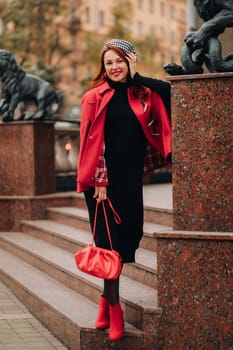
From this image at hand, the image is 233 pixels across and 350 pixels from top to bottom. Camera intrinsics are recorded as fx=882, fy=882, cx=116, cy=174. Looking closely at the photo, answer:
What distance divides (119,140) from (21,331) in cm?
219

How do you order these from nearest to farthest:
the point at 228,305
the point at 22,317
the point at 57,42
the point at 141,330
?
the point at 228,305 < the point at 141,330 < the point at 22,317 < the point at 57,42

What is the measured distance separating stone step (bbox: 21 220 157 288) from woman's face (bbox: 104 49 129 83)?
5.60 feet

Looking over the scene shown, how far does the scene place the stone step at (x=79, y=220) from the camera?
26.7 feet

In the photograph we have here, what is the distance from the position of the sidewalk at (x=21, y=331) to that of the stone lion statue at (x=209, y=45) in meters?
2.47

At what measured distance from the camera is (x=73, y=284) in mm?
7992

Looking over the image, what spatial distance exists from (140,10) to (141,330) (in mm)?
92939

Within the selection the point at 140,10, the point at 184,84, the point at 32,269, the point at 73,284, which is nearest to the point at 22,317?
the point at 73,284

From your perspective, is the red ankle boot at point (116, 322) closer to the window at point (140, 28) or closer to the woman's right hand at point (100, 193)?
the woman's right hand at point (100, 193)

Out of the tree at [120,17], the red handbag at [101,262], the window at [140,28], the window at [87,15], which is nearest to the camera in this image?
the red handbag at [101,262]

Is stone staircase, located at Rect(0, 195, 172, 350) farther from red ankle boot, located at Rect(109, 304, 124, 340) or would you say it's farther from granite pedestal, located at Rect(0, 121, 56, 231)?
granite pedestal, located at Rect(0, 121, 56, 231)

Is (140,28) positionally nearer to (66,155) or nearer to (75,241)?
(66,155)

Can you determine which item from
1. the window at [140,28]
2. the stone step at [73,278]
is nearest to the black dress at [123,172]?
the stone step at [73,278]

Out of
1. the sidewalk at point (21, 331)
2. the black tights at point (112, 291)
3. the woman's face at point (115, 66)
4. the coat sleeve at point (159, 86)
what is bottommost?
the sidewalk at point (21, 331)

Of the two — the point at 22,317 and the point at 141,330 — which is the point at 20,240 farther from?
the point at 141,330
